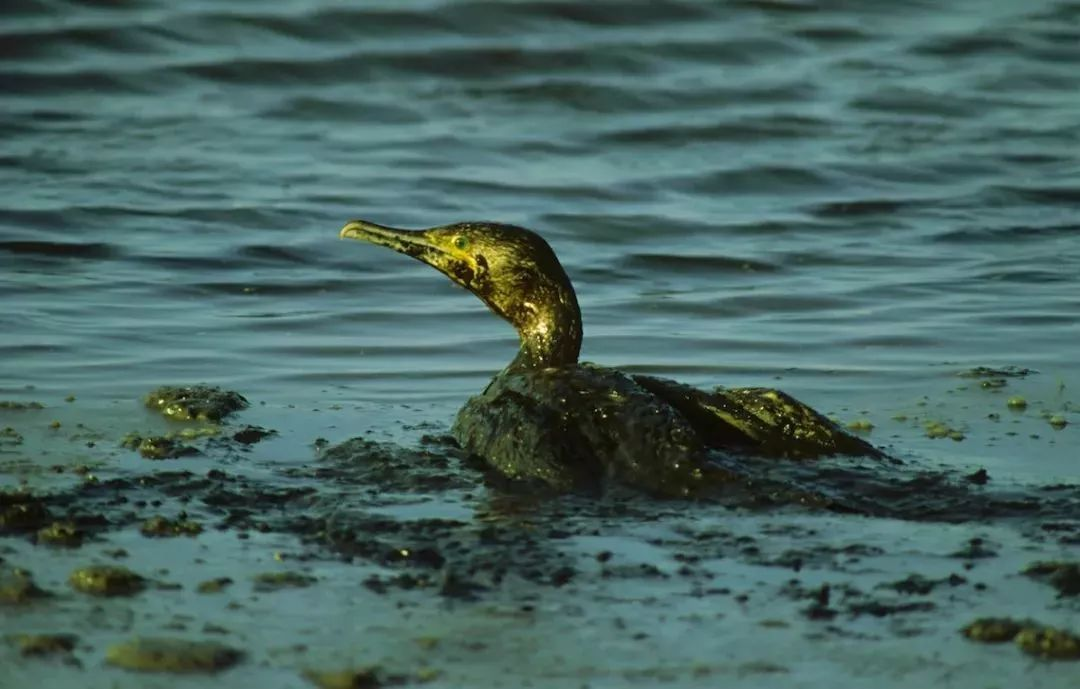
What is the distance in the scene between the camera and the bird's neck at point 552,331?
312 inches

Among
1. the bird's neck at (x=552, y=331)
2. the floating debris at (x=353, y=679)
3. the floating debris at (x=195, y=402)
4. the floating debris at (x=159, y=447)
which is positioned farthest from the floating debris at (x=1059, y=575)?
the floating debris at (x=195, y=402)

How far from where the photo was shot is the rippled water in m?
9.90

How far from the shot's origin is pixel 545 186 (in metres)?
14.4

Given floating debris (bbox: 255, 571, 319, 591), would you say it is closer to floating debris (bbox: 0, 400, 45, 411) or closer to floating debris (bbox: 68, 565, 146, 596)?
floating debris (bbox: 68, 565, 146, 596)

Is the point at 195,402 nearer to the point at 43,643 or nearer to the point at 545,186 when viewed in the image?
the point at 43,643

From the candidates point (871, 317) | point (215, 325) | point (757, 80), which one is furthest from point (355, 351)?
point (757, 80)

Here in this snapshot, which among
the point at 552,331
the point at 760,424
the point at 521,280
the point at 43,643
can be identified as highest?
the point at 521,280

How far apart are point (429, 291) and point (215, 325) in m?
1.54

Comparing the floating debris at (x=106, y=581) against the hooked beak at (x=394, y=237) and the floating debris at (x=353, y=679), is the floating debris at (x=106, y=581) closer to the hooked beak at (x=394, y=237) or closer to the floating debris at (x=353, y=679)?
the floating debris at (x=353, y=679)

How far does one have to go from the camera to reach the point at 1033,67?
18391 millimetres

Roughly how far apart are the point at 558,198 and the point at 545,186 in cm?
34

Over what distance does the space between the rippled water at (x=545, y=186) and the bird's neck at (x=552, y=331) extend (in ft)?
1.88

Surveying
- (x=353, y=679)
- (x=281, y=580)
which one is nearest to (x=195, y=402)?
(x=281, y=580)

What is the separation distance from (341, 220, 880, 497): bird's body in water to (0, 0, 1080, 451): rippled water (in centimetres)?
69
